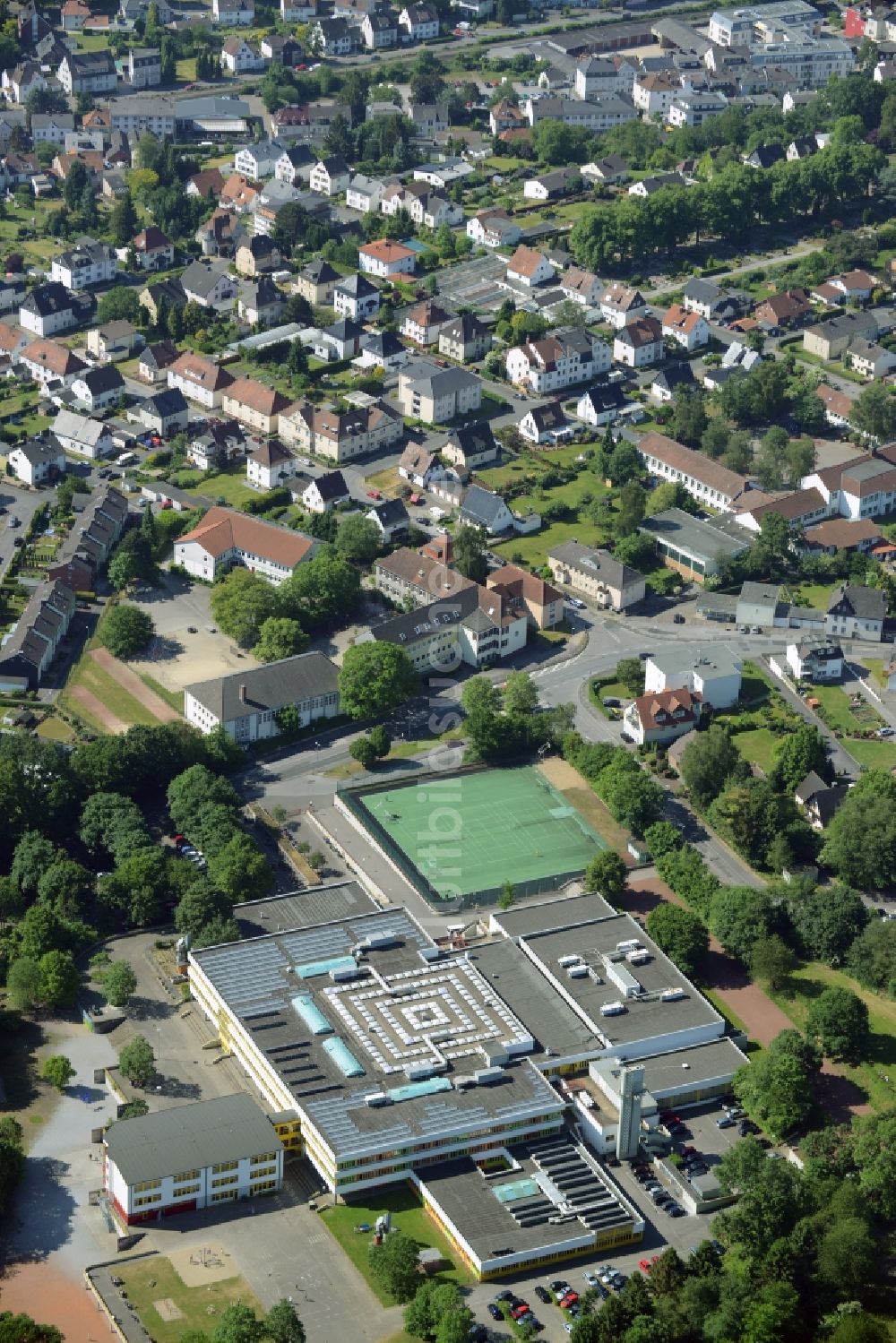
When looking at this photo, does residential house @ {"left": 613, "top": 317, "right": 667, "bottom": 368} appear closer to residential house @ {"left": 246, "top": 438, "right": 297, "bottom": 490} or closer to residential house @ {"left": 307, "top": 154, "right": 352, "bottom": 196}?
residential house @ {"left": 246, "top": 438, "right": 297, "bottom": 490}

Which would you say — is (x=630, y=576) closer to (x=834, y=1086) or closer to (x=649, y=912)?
(x=649, y=912)

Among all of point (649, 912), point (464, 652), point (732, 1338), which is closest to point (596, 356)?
point (464, 652)

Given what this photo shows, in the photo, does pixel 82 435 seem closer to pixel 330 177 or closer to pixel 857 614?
pixel 330 177

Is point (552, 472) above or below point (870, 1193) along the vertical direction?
above

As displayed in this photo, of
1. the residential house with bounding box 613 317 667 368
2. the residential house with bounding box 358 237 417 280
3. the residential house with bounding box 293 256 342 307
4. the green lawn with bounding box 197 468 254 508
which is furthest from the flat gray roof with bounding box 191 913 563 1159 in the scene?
the residential house with bounding box 358 237 417 280

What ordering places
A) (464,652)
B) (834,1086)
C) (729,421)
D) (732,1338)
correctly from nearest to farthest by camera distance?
(732,1338) → (834,1086) → (464,652) → (729,421)

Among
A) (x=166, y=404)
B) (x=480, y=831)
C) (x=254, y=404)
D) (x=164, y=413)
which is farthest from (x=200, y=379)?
(x=480, y=831)

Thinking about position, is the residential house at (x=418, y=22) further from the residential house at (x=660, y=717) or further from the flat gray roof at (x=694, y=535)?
the residential house at (x=660, y=717)

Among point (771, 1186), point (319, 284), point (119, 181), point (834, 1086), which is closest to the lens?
point (771, 1186)
